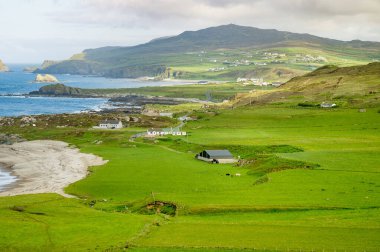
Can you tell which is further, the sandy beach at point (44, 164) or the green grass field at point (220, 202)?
the sandy beach at point (44, 164)

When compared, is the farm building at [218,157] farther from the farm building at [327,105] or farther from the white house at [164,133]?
the farm building at [327,105]

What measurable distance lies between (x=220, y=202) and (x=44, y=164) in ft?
181

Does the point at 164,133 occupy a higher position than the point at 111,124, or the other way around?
the point at 111,124

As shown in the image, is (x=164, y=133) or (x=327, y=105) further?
(x=327, y=105)

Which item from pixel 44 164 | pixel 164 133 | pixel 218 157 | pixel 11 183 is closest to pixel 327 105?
pixel 164 133

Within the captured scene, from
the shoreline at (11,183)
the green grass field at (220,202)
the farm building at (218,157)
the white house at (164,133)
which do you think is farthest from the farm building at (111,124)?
the farm building at (218,157)

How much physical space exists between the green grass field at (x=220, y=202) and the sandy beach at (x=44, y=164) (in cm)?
422

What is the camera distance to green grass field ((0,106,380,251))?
131 ft

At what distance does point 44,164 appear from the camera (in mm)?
100750

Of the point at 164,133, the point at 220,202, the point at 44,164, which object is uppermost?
the point at 220,202

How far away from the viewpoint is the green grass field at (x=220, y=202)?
39844mm

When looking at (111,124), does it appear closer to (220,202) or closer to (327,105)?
(327,105)

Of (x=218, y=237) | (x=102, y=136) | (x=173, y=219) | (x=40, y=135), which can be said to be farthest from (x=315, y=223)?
(x=40, y=135)

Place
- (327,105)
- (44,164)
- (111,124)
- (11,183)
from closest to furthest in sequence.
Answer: (11,183) < (44,164) < (111,124) < (327,105)
